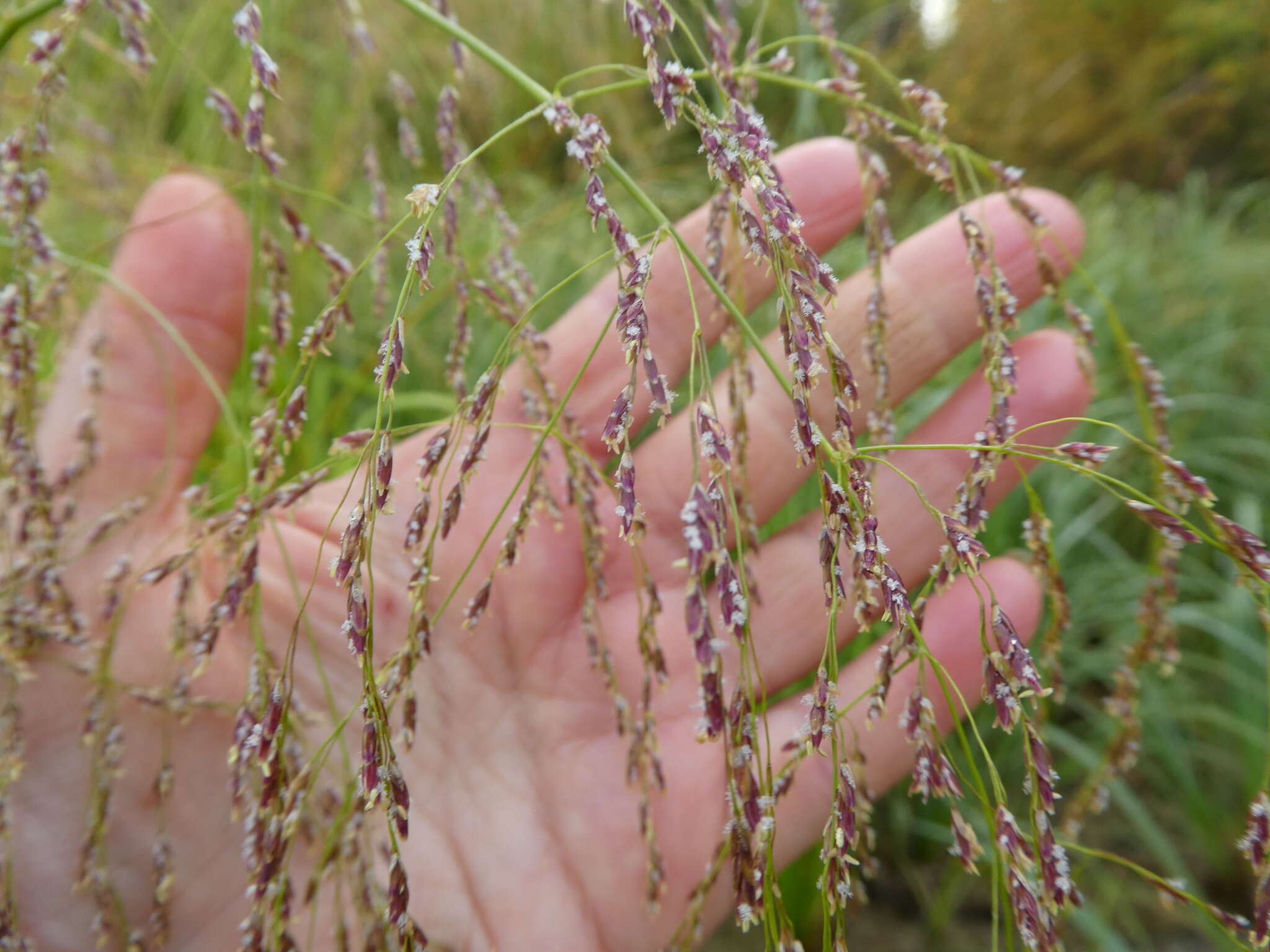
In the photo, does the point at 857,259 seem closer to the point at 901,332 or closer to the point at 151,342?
the point at 901,332

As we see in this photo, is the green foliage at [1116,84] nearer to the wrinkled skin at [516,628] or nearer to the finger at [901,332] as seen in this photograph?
the finger at [901,332]

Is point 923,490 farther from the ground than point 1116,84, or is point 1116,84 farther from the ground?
point 1116,84

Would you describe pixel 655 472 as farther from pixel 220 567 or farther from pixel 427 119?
pixel 427 119

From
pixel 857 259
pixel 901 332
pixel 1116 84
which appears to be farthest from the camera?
pixel 1116 84

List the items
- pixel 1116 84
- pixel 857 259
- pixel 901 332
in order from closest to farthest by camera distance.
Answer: pixel 901 332, pixel 857 259, pixel 1116 84

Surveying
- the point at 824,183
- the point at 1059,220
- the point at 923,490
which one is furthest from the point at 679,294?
the point at 1059,220

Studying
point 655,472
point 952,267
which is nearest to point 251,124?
point 655,472
